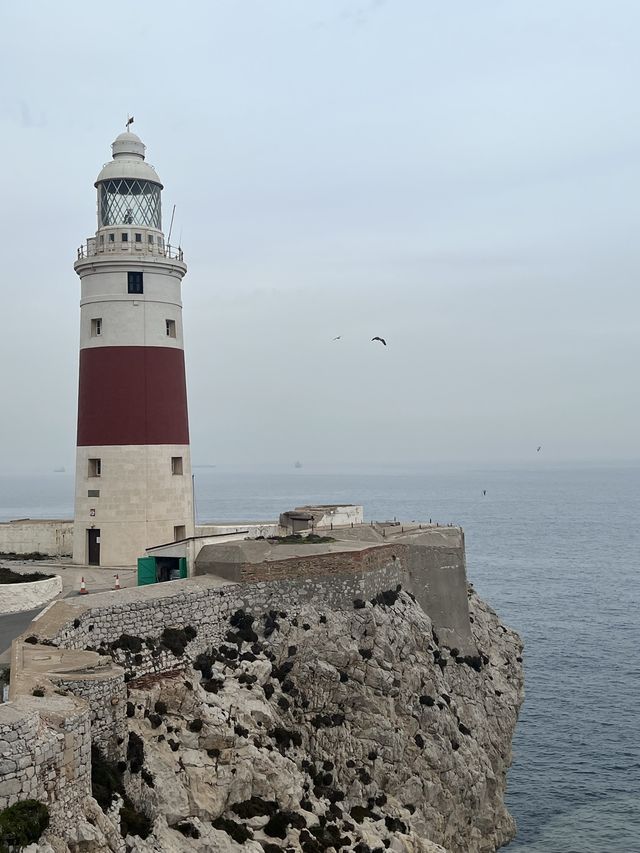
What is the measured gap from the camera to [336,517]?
42.2 meters

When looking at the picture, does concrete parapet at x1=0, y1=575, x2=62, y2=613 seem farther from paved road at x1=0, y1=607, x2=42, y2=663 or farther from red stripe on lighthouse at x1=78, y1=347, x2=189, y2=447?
red stripe on lighthouse at x1=78, y1=347, x2=189, y2=447

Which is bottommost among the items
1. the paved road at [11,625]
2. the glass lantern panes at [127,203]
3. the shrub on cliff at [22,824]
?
the shrub on cliff at [22,824]

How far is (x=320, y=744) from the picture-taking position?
2717cm

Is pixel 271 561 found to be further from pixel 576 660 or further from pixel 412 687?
pixel 576 660

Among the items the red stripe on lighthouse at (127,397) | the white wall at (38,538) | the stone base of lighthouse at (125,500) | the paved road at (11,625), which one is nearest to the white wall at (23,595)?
the paved road at (11,625)

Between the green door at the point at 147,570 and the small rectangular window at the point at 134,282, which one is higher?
the small rectangular window at the point at 134,282

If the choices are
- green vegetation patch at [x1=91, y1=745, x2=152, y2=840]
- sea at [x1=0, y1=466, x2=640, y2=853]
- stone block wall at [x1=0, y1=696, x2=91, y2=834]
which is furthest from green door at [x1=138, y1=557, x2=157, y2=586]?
sea at [x1=0, y1=466, x2=640, y2=853]

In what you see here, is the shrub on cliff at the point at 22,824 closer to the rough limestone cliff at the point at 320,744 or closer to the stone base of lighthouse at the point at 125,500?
the rough limestone cliff at the point at 320,744

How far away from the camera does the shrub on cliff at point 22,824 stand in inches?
570

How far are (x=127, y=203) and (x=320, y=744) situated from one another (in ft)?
72.7

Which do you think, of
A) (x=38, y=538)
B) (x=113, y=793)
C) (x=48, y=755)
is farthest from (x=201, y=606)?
(x=38, y=538)

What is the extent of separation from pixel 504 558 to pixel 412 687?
72.0m

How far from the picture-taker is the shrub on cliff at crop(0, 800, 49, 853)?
570 inches

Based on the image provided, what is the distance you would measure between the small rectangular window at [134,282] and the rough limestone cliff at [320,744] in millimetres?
14267
